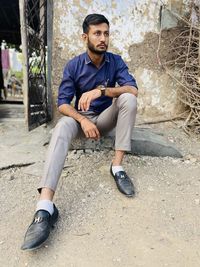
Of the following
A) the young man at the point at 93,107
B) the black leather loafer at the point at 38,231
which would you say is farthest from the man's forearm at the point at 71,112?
the black leather loafer at the point at 38,231

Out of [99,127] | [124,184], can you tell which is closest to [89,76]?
[99,127]

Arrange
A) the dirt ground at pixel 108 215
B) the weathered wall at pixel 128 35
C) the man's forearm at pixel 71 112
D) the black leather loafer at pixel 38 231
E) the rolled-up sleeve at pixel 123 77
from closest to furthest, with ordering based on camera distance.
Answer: the black leather loafer at pixel 38 231 → the dirt ground at pixel 108 215 → the man's forearm at pixel 71 112 → the rolled-up sleeve at pixel 123 77 → the weathered wall at pixel 128 35

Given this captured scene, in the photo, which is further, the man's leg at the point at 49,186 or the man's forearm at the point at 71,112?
the man's forearm at the point at 71,112

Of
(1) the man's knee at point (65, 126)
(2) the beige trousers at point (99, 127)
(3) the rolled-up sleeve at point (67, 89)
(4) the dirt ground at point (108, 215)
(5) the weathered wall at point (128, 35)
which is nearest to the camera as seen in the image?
(4) the dirt ground at point (108, 215)

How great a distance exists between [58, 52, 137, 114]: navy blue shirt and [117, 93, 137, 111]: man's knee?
0.62 ft

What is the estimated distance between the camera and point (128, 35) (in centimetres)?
392

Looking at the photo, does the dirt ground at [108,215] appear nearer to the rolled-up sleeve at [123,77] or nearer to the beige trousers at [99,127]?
the beige trousers at [99,127]

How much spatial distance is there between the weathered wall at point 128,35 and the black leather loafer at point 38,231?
2176mm

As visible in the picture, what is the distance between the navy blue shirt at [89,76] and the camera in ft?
8.73

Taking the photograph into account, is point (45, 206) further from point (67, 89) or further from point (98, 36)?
point (98, 36)

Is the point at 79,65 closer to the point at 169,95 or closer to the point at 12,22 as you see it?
the point at 169,95

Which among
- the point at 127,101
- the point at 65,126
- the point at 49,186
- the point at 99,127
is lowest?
the point at 49,186

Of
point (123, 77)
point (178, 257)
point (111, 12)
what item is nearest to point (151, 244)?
point (178, 257)

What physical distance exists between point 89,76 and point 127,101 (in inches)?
16.5
